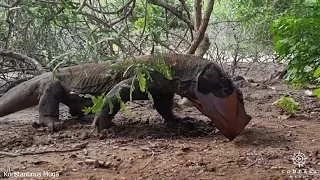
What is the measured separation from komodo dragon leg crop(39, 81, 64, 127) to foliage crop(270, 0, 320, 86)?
8.47ft

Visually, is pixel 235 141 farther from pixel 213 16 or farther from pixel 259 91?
pixel 213 16

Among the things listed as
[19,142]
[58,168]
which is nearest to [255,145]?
[58,168]

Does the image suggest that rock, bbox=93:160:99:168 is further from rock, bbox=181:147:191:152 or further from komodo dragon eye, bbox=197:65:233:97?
komodo dragon eye, bbox=197:65:233:97

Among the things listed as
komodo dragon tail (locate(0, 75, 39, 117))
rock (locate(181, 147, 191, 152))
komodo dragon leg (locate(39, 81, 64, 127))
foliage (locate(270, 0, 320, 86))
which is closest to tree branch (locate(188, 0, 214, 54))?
foliage (locate(270, 0, 320, 86))

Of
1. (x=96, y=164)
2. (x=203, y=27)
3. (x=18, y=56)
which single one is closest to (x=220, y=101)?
(x=96, y=164)

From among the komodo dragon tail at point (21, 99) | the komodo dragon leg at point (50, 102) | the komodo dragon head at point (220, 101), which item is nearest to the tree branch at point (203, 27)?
the komodo dragon head at point (220, 101)

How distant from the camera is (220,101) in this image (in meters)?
3.81

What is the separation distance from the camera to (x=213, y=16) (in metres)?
9.12

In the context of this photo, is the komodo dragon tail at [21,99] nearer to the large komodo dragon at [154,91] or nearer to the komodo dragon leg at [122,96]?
the large komodo dragon at [154,91]

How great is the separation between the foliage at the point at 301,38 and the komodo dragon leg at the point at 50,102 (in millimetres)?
2582

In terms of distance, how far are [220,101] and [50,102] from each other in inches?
67.2

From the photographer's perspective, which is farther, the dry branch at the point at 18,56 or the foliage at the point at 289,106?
the dry branch at the point at 18,56

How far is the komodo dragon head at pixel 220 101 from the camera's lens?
368 centimetres

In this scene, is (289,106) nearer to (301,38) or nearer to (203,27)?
(301,38)
